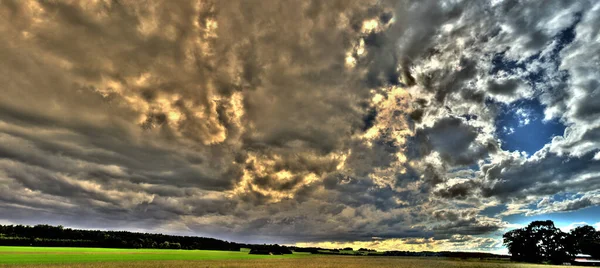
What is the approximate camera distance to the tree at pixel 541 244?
4357 inches

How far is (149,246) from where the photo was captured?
547 feet

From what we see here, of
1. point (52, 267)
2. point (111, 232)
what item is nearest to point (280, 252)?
point (111, 232)

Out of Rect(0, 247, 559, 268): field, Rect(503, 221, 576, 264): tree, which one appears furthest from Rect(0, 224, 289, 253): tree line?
Rect(503, 221, 576, 264): tree

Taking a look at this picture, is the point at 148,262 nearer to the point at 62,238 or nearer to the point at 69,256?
the point at 69,256

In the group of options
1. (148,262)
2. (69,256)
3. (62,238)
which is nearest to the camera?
(148,262)

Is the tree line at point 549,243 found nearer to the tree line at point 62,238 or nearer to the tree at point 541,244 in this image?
the tree at point 541,244

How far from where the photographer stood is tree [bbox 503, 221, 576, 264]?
111m

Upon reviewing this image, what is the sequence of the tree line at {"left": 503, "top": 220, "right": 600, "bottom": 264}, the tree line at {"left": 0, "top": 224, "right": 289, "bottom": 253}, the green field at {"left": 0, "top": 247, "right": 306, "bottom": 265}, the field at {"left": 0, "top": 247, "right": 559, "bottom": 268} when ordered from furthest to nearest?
the tree line at {"left": 0, "top": 224, "right": 289, "bottom": 253} < the tree line at {"left": 503, "top": 220, "right": 600, "bottom": 264} < the green field at {"left": 0, "top": 247, "right": 306, "bottom": 265} < the field at {"left": 0, "top": 247, "right": 559, "bottom": 268}

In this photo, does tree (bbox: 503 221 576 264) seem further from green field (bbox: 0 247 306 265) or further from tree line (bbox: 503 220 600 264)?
green field (bbox: 0 247 306 265)

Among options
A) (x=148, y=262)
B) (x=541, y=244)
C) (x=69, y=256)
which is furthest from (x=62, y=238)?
(x=541, y=244)

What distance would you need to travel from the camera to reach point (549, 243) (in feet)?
381

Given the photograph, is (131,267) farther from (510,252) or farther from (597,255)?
(510,252)

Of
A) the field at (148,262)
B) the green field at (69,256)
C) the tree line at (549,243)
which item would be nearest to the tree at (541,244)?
the tree line at (549,243)

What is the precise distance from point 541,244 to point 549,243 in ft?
9.13
